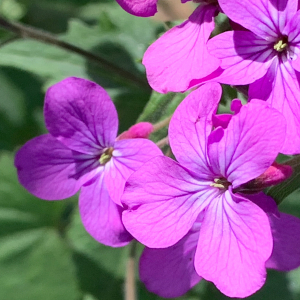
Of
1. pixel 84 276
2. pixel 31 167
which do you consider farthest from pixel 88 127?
pixel 84 276

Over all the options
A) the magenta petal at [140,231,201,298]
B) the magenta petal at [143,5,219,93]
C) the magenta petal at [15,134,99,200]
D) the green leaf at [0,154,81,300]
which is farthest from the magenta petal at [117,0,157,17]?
the green leaf at [0,154,81,300]

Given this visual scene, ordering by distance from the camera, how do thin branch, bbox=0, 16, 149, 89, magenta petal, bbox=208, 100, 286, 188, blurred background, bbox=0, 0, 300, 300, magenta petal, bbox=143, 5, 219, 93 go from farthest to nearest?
1. blurred background, bbox=0, 0, 300, 300
2. thin branch, bbox=0, 16, 149, 89
3. magenta petal, bbox=143, 5, 219, 93
4. magenta petal, bbox=208, 100, 286, 188

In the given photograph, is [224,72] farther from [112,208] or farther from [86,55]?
[86,55]

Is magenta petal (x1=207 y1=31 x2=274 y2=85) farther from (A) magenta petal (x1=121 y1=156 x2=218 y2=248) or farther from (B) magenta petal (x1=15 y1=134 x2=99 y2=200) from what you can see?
(B) magenta petal (x1=15 y1=134 x2=99 y2=200)

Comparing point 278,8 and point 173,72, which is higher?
point 278,8

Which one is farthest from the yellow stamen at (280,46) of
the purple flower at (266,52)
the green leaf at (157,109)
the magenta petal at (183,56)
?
the green leaf at (157,109)
